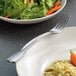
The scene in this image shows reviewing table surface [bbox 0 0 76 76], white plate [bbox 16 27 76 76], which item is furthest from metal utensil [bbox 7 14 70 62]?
table surface [bbox 0 0 76 76]

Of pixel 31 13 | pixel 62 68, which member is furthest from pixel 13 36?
pixel 62 68

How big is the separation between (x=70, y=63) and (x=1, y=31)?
17.1 inches

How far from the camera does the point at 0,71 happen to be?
3.74ft

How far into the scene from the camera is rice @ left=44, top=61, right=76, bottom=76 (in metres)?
1.03

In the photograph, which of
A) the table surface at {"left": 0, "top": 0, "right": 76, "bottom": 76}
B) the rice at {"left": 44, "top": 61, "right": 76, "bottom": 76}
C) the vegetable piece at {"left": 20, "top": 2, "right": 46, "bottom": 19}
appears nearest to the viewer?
the rice at {"left": 44, "top": 61, "right": 76, "bottom": 76}

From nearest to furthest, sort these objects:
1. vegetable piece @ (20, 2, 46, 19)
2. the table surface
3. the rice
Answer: the rice
the table surface
vegetable piece @ (20, 2, 46, 19)

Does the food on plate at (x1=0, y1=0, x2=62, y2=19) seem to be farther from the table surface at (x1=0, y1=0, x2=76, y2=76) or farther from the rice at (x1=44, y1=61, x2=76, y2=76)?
the rice at (x1=44, y1=61, x2=76, y2=76)

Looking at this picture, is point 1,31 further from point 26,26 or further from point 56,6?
point 56,6

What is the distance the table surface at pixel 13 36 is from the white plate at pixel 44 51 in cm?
11

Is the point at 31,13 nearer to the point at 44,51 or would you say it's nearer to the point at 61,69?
the point at 44,51

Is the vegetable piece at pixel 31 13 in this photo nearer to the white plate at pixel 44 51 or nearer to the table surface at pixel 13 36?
the table surface at pixel 13 36

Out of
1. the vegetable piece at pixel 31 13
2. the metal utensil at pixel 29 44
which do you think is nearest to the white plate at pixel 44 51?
the metal utensil at pixel 29 44

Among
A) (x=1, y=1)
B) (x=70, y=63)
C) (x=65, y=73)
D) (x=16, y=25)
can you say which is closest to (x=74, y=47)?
(x=70, y=63)

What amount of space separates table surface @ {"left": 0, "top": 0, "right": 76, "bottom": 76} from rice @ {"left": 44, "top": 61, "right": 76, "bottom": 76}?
0.17 m
